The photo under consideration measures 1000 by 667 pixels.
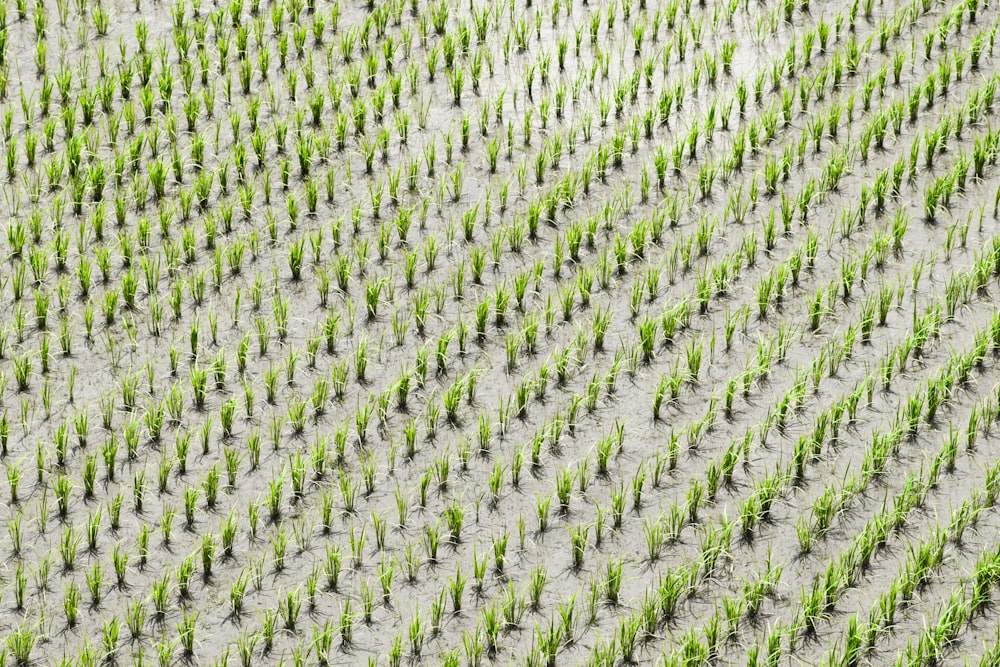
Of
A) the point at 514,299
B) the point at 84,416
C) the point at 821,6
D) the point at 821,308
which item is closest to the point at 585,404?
the point at 514,299

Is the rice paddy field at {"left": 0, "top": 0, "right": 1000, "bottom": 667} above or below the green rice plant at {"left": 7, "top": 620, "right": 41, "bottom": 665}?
above

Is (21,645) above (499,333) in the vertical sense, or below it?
below

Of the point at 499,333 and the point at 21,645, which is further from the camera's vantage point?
the point at 499,333

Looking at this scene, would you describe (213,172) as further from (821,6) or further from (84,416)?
(821,6)

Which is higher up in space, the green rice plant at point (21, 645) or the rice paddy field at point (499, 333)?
the rice paddy field at point (499, 333)

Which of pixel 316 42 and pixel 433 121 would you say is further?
pixel 316 42

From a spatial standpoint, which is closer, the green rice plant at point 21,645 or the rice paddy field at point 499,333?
the green rice plant at point 21,645

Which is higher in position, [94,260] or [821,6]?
[821,6]

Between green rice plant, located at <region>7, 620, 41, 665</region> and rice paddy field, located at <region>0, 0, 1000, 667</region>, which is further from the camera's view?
rice paddy field, located at <region>0, 0, 1000, 667</region>
